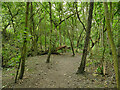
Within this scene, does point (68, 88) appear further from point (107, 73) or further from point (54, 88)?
point (107, 73)

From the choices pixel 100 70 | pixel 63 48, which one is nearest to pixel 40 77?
pixel 100 70

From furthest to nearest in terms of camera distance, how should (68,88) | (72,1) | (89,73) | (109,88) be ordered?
Result: 1. (72,1)
2. (89,73)
3. (68,88)
4. (109,88)

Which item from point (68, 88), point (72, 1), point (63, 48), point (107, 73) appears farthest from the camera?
point (63, 48)

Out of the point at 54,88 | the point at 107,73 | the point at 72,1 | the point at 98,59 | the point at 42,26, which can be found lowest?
the point at 54,88

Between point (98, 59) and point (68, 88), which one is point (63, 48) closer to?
point (98, 59)

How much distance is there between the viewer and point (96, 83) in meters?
4.64

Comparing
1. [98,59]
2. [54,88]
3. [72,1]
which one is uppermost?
[72,1]

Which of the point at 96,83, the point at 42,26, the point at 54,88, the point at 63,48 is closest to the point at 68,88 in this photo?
the point at 54,88

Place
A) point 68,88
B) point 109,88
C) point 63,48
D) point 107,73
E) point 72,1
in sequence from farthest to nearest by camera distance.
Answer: point 63,48 < point 72,1 < point 107,73 < point 68,88 < point 109,88

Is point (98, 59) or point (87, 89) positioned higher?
point (98, 59)

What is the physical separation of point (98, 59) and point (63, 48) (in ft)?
21.1

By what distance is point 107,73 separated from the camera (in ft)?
17.8

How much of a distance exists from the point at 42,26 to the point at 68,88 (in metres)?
9.34

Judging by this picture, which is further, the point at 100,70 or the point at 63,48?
the point at 63,48
